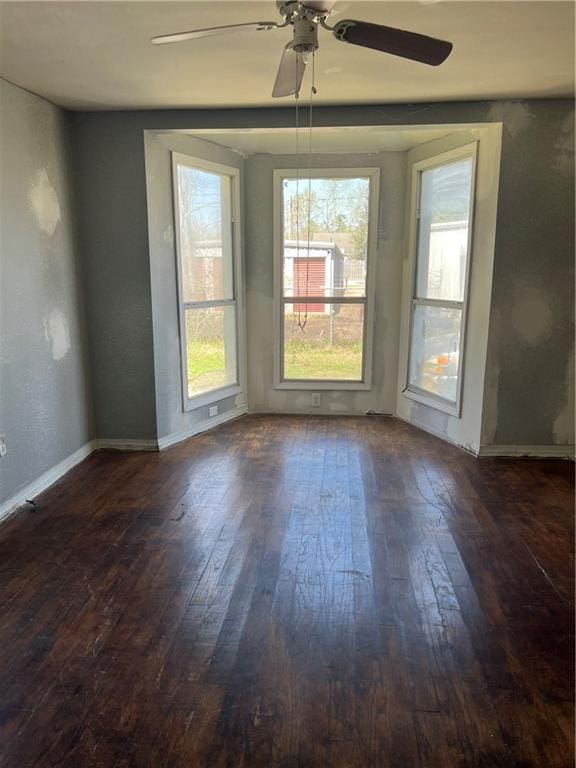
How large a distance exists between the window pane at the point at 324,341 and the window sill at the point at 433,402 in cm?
54

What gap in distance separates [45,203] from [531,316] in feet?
11.5

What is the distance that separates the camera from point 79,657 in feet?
6.44

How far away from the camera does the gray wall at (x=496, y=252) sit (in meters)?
3.54

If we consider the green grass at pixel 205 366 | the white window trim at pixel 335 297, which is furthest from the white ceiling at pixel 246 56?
the green grass at pixel 205 366

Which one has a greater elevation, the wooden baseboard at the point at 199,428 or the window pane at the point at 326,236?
the window pane at the point at 326,236

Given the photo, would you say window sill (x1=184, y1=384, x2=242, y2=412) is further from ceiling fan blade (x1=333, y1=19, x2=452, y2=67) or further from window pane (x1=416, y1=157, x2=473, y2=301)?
ceiling fan blade (x1=333, y1=19, x2=452, y2=67)

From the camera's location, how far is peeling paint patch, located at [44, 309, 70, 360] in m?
3.47

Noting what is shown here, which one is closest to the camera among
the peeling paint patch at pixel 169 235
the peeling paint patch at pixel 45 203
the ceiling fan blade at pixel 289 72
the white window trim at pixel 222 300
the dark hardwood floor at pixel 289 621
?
the dark hardwood floor at pixel 289 621

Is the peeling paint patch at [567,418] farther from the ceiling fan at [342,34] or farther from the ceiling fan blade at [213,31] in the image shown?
the ceiling fan blade at [213,31]

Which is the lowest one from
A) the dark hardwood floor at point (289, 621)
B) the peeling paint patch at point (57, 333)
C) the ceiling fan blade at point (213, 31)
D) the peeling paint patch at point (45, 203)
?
the dark hardwood floor at point (289, 621)

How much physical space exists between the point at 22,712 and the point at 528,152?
13.7ft

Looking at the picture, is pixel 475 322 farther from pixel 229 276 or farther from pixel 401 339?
pixel 229 276

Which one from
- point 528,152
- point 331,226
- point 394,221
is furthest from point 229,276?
point 528,152

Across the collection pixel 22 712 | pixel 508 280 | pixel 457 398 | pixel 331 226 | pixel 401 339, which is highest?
pixel 331 226
